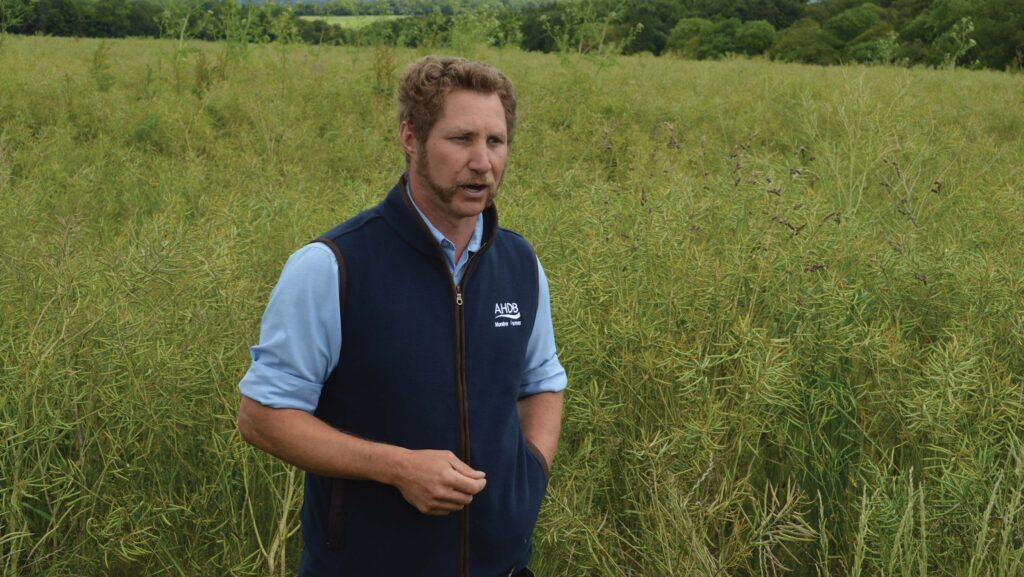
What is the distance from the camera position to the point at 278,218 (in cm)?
473

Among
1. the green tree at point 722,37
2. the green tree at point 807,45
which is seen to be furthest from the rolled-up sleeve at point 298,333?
the green tree at point 722,37

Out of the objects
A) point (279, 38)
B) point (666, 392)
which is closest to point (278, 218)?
point (666, 392)

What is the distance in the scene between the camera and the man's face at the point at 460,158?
6.05 feet

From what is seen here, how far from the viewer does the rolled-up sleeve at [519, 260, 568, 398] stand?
2148 mm

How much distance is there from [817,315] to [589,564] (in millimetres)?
1302

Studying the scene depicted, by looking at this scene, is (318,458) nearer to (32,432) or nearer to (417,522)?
(417,522)

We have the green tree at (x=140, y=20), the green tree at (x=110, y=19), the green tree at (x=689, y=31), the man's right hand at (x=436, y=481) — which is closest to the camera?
the man's right hand at (x=436, y=481)

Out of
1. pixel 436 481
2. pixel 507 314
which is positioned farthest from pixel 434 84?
pixel 436 481

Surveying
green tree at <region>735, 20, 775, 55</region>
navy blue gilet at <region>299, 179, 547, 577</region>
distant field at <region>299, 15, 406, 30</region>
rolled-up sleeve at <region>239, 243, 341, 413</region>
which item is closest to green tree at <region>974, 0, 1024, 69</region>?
green tree at <region>735, 20, 775, 55</region>

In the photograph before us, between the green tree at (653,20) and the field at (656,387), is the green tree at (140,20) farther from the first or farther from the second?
the green tree at (653,20)

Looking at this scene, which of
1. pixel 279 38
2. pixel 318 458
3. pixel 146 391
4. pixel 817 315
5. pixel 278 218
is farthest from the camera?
pixel 279 38

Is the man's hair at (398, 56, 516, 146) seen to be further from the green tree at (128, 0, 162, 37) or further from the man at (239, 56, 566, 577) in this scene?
the green tree at (128, 0, 162, 37)

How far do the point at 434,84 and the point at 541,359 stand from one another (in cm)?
70

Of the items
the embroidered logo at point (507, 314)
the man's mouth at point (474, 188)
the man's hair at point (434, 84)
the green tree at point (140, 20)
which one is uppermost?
the man's hair at point (434, 84)
